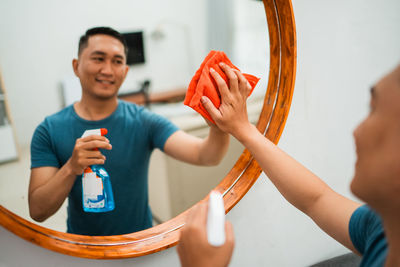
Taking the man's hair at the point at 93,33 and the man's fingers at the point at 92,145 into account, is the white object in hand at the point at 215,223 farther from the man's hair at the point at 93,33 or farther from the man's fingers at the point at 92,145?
the man's hair at the point at 93,33

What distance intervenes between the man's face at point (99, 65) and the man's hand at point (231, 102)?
331 millimetres

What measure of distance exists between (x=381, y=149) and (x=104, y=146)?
22.1 inches

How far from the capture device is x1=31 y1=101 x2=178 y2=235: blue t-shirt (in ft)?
2.36

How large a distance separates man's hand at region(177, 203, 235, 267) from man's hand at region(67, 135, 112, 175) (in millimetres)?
352

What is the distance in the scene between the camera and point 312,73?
2.78 ft

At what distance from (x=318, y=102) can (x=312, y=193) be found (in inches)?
14.3

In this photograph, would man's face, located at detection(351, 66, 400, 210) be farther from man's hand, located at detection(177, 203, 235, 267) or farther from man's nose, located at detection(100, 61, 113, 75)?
man's nose, located at detection(100, 61, 113, 75)

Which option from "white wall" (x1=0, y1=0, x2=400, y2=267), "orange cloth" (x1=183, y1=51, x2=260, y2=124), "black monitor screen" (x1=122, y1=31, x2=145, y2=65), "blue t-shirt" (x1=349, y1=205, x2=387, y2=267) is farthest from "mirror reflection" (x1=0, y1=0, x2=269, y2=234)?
"blue t-shirt" (x1=349, y1=205, x2=387, y2=267)

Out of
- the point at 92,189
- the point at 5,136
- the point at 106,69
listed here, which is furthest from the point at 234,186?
the point at 5,136

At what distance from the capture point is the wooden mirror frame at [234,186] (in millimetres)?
596

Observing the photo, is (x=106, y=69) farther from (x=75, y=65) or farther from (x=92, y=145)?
Result: (x=92, y=145)

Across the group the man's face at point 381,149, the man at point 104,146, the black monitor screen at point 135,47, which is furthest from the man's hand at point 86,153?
the man's face at point 381,149

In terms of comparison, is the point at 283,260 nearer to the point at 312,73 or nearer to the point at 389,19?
the point at 312,73

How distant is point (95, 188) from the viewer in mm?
680
